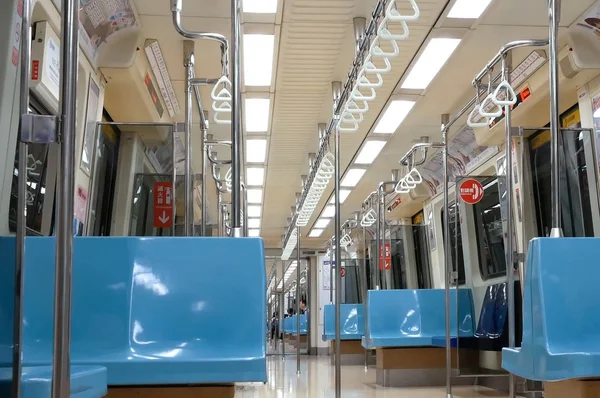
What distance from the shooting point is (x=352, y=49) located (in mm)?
5730

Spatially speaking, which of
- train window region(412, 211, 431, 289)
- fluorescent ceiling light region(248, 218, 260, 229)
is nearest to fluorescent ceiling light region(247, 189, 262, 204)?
fluorescent ceiling light region(248, 218, 260, 229)

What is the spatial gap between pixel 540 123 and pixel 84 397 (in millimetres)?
6066

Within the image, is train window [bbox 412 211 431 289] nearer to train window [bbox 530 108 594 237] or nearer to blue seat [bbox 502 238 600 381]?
train window [bbox 530 108 594 237]

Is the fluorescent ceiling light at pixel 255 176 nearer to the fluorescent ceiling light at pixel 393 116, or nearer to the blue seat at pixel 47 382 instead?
the fluorescent ceiling light at pixel 393 116

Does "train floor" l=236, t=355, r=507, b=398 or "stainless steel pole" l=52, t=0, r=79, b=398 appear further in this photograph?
"train floor" l=236, t=355, r=507, b=398

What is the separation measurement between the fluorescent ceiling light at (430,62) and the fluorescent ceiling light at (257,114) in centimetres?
142

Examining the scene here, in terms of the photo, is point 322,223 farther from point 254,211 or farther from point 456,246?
point 456,246

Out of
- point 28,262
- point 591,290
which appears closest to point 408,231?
point 591,290

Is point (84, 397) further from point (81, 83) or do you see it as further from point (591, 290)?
point (81, 83)

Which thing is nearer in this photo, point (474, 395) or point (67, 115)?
point (67, 115)

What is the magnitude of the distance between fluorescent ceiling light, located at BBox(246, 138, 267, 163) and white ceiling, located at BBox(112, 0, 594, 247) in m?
0.19

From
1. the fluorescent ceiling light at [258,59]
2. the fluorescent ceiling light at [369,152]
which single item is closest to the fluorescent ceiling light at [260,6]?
the fluorescent ceiling light at [258,59]

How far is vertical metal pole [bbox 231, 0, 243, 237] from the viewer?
203 cm

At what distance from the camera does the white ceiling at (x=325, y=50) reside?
5.03 metres
